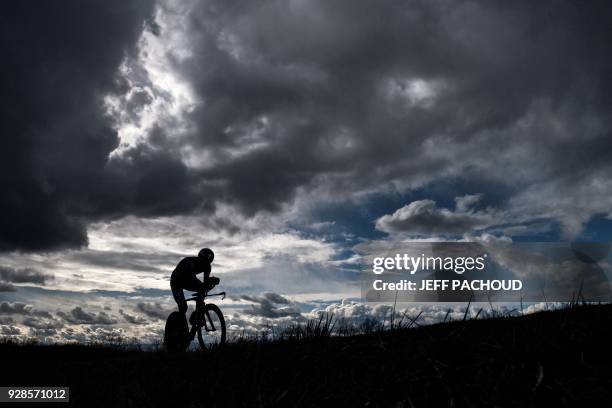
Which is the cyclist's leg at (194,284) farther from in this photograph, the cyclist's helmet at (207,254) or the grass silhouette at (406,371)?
the grass silhouette at (406,371)

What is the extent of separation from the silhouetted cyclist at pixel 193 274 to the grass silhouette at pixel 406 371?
9043 millimetres

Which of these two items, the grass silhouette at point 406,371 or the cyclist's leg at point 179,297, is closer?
the grass silhouette at point 406,371

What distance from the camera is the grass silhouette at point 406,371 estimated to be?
2.75 metres

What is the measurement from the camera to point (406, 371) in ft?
10.4

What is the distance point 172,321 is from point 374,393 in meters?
12.3

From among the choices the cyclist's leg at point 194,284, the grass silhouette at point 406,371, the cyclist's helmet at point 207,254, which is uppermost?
the cyclist's helmet at point 207,254

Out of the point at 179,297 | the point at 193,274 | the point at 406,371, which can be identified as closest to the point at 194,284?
the point at 193,274

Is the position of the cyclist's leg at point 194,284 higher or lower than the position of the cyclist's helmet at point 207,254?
lower

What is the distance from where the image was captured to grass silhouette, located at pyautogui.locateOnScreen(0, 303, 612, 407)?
2.75 m

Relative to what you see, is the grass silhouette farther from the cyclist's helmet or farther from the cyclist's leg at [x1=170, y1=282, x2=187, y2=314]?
the cyclist's leg at [x1=170, y1=282, x2=187, y2=314]

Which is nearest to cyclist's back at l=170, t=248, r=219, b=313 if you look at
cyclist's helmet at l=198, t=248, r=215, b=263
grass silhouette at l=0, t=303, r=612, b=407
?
cyclist's helmet at l=198, t=248, r=215, b=263

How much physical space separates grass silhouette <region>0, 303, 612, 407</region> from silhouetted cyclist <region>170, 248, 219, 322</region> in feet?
29.7

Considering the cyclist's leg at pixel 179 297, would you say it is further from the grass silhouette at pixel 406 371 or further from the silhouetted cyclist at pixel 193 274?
the grass silhouette at pixel 406 371

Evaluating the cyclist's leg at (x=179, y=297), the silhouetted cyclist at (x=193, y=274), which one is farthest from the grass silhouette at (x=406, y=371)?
the cyclist's leg at (x=179, y=297)
